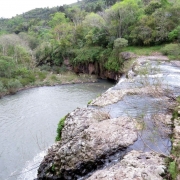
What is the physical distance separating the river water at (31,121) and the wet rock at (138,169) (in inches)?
133

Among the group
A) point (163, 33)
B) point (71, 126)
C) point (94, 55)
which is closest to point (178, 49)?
point (163, 33)

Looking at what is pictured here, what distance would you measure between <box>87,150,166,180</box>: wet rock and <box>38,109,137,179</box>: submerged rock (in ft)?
3.23

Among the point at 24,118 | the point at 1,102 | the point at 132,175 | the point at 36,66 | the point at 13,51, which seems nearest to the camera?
the point at 132,175

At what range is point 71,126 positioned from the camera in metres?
9.79

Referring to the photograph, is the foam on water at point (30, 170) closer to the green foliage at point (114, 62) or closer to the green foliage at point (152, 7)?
the green foliage at point (114, 62)

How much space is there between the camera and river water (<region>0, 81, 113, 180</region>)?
1394 centimetres

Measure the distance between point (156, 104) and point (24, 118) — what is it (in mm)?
14972

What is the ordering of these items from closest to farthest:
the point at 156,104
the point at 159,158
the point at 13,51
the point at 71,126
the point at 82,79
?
the point at 159,158, the point at 71,126, the point at 156,104, the point at 82,79, the point at 13,51

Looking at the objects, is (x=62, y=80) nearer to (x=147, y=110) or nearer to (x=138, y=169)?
(x=147, y=110)

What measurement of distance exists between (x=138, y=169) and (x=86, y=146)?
2362 millimetres

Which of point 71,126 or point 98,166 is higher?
point 71,126

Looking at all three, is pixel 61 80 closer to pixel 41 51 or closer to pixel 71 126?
pixel 41 51

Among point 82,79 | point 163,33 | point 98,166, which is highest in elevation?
point 163,33

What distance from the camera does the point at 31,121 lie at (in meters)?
21.2
